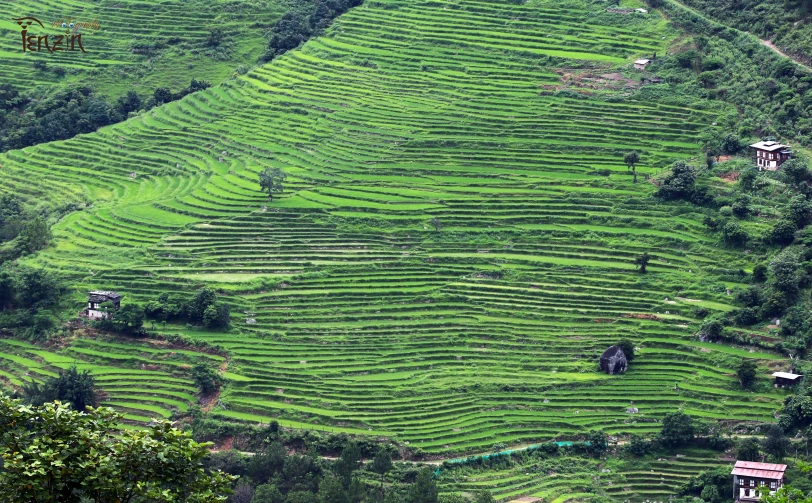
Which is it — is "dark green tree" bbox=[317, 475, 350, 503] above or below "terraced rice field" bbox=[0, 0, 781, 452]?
below

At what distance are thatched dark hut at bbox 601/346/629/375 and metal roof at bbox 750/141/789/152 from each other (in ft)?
37.2

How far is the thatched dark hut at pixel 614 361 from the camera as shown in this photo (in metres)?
39.8

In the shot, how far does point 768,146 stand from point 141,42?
2954 cm

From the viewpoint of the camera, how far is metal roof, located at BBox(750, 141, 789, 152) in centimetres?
4703

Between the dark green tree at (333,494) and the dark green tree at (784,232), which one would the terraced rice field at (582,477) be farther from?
the dark green tree at (784,232)

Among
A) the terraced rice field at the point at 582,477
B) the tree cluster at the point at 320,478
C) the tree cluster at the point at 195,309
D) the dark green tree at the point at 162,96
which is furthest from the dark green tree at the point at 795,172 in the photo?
the dark green tree at the point at 162,96

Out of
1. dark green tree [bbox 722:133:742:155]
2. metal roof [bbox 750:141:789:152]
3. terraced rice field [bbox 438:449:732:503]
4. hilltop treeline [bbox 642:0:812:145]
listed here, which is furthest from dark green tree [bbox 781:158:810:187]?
terraced rice field [bbox 438:449:732:503]

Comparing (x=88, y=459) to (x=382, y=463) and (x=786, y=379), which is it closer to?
(x=382, y=463)

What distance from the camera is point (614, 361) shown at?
131 feet

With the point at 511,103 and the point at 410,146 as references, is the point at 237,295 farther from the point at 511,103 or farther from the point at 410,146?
the point at 511,103

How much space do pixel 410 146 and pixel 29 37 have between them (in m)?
20.9

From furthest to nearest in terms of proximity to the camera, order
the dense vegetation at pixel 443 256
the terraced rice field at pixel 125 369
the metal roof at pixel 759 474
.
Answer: the terraced rice field at pixel 125 369 → the dense vegetation at pixel 443 256 → the metal roof at pixel 759 474

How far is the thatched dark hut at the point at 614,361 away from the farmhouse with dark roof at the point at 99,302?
15.1 metres

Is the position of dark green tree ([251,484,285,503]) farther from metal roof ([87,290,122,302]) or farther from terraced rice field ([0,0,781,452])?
metal roof ([87,290,122,302])
